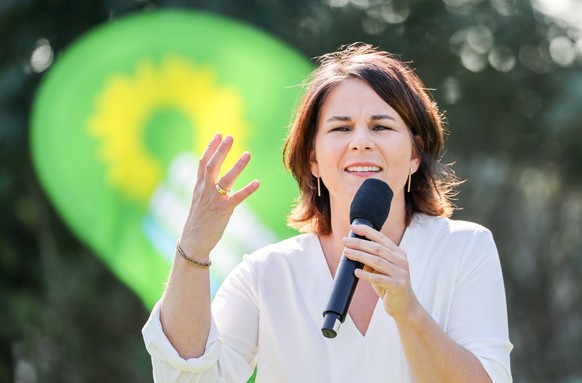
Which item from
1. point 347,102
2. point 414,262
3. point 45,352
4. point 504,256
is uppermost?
point 347,102

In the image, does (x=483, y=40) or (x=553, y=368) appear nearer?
(x=483, y=40)

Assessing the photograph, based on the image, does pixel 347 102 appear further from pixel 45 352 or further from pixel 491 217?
pixel 491 217

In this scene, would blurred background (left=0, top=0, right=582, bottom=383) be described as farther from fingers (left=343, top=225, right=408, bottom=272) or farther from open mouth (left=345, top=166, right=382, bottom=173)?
fingers (left=343, top=225, right=408, bottom=272)

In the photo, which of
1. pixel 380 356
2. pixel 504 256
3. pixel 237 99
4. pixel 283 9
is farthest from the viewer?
pixel 504 256

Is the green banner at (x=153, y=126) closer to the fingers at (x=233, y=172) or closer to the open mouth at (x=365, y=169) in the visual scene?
the open mouth at (x=365, y=169)

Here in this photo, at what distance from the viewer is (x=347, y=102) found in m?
2.54

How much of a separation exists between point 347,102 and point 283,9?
14.1ft

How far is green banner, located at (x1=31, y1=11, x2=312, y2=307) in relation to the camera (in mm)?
4309

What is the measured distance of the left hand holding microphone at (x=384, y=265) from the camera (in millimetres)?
1963

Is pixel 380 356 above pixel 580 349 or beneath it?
above

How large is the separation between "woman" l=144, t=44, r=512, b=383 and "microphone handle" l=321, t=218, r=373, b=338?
108 millimetres

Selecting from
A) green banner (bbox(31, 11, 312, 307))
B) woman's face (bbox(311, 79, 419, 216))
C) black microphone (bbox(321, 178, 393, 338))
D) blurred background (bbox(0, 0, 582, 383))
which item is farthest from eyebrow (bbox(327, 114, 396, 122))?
blurred background (bbox(0, 0, 582, 383))

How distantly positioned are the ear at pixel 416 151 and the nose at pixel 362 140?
218 mm

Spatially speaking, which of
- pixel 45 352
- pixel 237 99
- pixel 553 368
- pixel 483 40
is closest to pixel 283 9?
pixel 483 40
